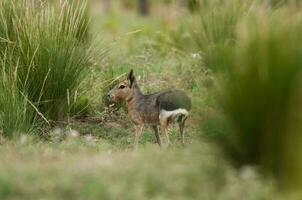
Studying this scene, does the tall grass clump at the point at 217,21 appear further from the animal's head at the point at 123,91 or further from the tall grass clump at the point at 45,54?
the tall grass clump at the point at 45,54

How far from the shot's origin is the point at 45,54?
9.34 metres

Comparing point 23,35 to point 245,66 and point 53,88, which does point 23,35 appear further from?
point 245,66

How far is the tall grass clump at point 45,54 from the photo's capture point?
30.6 feet

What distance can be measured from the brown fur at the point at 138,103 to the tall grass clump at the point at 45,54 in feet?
1.42

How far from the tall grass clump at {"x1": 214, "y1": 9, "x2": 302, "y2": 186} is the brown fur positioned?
2.32m

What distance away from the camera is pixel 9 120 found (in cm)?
902

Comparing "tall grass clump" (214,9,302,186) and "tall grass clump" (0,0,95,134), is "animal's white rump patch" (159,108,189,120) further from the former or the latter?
"tall grass clump" (214,9,302,186)

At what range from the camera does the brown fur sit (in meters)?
9.36

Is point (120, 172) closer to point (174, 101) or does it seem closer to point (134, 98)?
point (174, 101)

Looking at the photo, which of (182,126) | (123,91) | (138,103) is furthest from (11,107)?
(182,126)

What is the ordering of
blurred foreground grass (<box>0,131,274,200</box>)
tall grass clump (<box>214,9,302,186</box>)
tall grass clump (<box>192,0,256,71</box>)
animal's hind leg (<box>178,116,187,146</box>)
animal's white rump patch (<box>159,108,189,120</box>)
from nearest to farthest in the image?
blurred foreground grass (<box>0,131,274,200</box>) → tall grass clump (<box>214,9,302,186</box>) → animal's white rump patch (<box>159,108,189,120</box>) → animal's hind leg (<box>178,116,187,146</box>) → tall grass clump (<box>192,0,256,71</box>)

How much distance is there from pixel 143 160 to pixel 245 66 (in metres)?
1.03

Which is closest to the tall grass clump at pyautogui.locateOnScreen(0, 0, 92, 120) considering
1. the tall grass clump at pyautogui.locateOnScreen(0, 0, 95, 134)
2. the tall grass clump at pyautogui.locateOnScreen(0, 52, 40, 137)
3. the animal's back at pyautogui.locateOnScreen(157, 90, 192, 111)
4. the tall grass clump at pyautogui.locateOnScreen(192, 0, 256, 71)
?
the tall grass clump at pyautogui.locateOnScreen(0, 0, 95, 134)

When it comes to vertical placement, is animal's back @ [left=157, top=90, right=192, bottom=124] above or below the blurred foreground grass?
below
